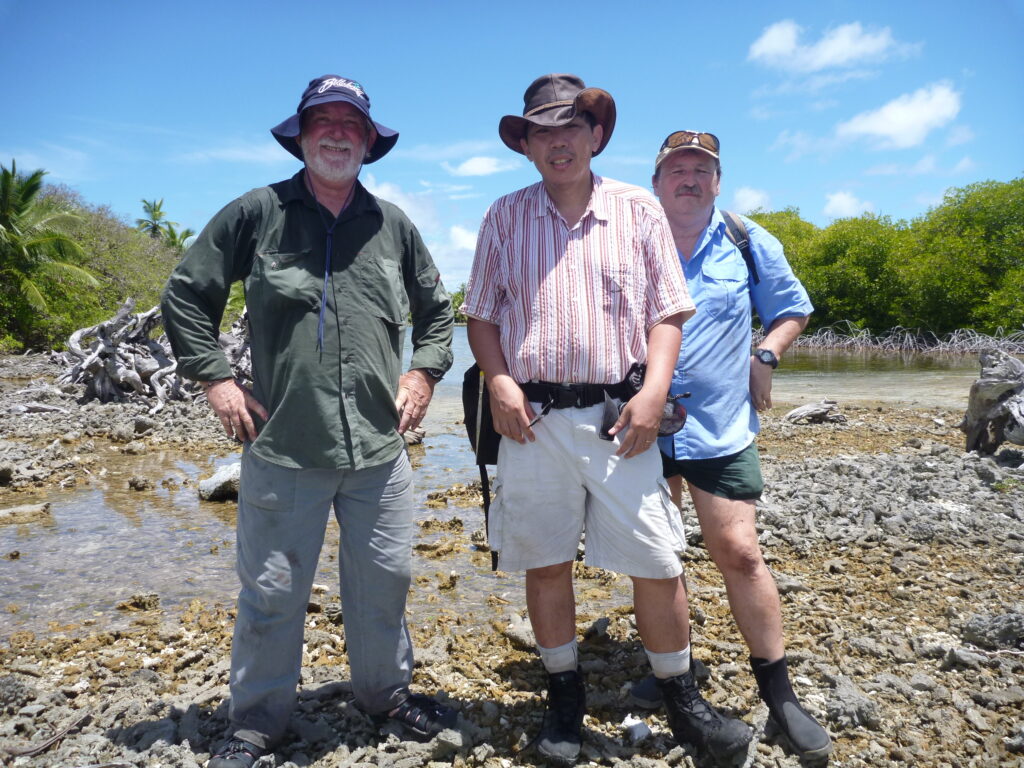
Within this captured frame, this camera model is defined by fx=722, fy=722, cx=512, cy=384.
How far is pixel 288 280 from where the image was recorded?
109 inches

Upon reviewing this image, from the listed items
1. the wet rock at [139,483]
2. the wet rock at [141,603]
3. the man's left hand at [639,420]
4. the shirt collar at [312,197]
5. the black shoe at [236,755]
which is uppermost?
the shirt collar at [312,197]

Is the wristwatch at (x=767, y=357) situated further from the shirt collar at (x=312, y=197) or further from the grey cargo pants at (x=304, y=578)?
the shirt collar at (x=312, y=197)

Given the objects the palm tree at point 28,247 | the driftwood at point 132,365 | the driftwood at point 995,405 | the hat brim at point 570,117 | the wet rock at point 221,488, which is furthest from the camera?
the palm tree at point 28,247

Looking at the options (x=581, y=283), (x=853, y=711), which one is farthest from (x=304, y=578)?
(x=853, y=711)

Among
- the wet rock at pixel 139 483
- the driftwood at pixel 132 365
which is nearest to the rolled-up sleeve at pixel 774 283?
the wet rock at pixel 139 483

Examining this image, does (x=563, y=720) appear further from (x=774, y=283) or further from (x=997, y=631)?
(x=997, y=631)

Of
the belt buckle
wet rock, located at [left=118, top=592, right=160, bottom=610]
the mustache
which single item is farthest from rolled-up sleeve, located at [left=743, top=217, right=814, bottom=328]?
wet rock, located at [left=118, top=592, right=160, bottom=610]

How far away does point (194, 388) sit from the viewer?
15453mm

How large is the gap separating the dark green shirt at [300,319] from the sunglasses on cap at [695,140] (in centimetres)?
144

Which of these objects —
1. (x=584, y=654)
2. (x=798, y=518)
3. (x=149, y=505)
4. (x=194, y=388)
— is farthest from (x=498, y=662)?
(x=194, y=388)

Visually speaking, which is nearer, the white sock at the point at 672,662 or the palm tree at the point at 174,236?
the white sock at the point at 672,662

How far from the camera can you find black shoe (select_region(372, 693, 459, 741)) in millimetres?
2977

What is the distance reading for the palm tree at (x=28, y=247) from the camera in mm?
30781

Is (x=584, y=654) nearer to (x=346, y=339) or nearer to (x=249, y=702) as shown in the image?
(x=249, y=702)
